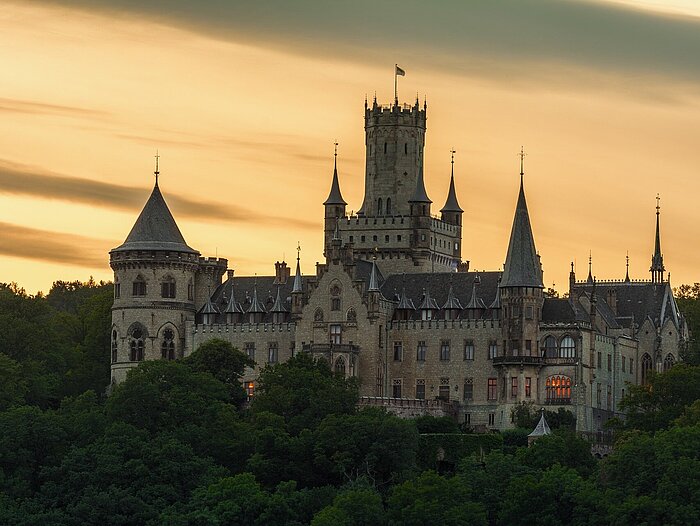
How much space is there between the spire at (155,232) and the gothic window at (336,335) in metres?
11.3

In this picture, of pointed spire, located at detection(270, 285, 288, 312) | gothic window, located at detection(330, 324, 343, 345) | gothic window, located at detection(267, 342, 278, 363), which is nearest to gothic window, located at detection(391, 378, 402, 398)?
gothic window, located at detection(330, 324, 343, 345)

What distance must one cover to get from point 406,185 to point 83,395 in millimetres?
28702

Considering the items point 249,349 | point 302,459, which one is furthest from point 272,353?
point 302,459

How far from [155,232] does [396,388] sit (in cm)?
1793

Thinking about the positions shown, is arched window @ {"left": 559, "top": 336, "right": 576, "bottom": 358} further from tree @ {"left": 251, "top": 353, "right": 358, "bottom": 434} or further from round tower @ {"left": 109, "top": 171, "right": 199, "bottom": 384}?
round tower @ {"left": 109, "top": 171, "right": 199, "bottom": 384}

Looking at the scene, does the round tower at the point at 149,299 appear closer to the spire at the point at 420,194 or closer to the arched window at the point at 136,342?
the arched window at the point at 136,342

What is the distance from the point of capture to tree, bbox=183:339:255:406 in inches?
6580

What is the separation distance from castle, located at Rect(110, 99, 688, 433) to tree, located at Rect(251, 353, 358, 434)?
4.67 meters

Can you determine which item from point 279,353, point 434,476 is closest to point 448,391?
point 279,353

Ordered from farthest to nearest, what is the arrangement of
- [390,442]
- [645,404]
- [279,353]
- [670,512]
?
[279,353]
[645,404]
[390,442]
[670,512]

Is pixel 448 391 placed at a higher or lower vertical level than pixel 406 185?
lower

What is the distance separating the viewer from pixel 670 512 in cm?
14075

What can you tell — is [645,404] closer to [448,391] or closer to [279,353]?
[448,391]

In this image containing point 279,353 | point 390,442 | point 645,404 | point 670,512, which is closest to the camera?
point 670,512
